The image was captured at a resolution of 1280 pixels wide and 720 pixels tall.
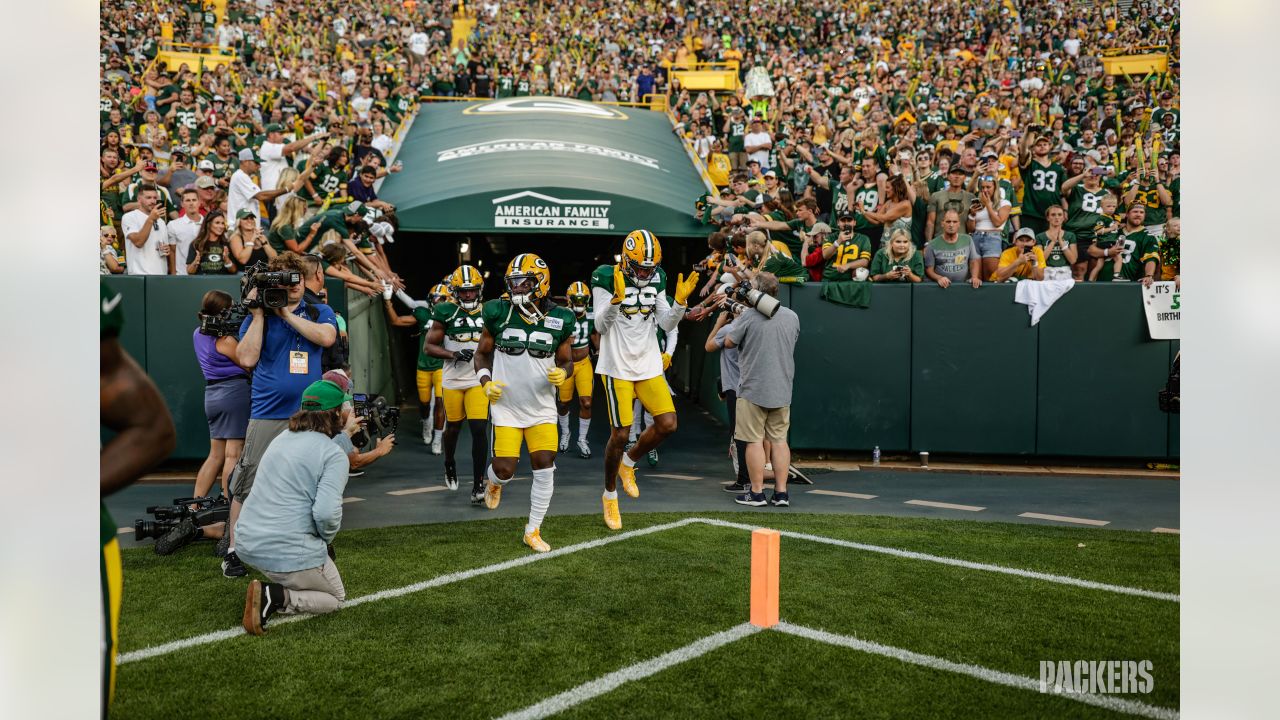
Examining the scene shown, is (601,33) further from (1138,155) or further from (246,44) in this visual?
(1138,155)

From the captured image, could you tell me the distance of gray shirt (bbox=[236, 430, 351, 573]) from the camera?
549cm

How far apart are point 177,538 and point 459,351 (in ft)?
10.3

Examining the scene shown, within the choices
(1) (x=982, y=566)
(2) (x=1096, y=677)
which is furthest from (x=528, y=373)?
(2) (x=1096, y=677)

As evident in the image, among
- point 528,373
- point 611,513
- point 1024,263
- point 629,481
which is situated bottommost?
point 611,513

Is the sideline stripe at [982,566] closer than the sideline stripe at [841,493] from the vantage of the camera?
Yes

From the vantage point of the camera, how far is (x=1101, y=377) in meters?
11.5

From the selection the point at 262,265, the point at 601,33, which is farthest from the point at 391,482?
the point at 601,33

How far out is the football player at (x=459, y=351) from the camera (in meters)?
9.34

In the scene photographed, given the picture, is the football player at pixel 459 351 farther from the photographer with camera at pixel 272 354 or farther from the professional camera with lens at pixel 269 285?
the professional camera with lens at pixel 269 285

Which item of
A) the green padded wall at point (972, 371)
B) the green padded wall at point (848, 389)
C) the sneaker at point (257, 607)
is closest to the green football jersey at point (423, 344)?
the green padded wall at point (848, 389)

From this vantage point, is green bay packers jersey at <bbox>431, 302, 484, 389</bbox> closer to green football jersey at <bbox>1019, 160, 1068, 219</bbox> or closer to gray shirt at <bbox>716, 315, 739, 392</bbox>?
gray shirt at <bbox>716, 315, 739, 392</bbox>

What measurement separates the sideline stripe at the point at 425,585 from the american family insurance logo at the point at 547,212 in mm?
6845

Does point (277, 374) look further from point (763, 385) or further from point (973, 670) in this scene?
point (973, 670)

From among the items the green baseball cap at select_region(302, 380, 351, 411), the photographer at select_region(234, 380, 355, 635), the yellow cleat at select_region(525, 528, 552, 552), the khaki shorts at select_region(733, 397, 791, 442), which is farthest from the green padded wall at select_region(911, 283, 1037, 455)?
the photographer at select_region(234, 380, 355, 635)
